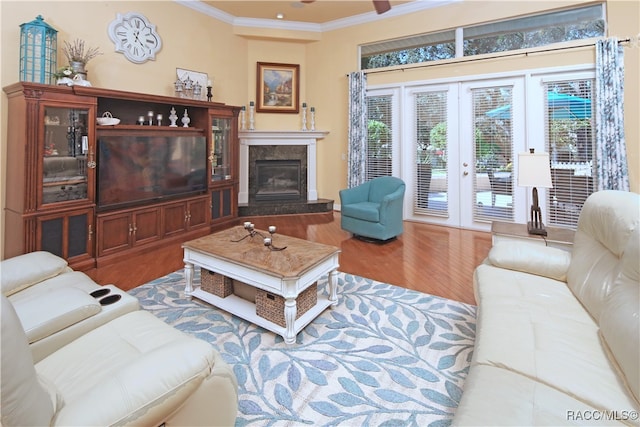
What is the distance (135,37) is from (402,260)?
4714 millimetres

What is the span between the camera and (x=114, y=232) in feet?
12.5

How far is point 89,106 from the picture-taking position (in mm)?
3484

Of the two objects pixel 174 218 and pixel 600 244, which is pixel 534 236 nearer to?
pixel 600 244

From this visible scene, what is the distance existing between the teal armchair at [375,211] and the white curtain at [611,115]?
258cm

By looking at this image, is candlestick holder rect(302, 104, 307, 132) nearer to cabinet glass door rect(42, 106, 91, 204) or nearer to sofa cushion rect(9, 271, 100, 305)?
cabinet glass door rect(42, 106, 91, 204)

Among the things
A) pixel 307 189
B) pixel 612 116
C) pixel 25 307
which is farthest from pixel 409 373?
pixel 307 189

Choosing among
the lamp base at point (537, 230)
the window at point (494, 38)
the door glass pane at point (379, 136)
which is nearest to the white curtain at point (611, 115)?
the window at point (494, 38)

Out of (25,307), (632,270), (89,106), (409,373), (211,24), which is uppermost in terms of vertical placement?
(211,24)

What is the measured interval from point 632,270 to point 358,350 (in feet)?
4.90

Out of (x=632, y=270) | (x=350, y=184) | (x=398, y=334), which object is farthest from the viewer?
(x=350, y=184)

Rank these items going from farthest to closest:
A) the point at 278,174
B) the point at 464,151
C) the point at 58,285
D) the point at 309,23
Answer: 1. the point at 278,174
2. the point at 309,23
3. the point at 464,151
4. the point at 58,285

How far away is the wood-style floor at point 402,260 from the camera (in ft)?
10.7

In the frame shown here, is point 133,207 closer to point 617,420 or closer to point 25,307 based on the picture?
point 25,307

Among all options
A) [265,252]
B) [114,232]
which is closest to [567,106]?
[265,252]
